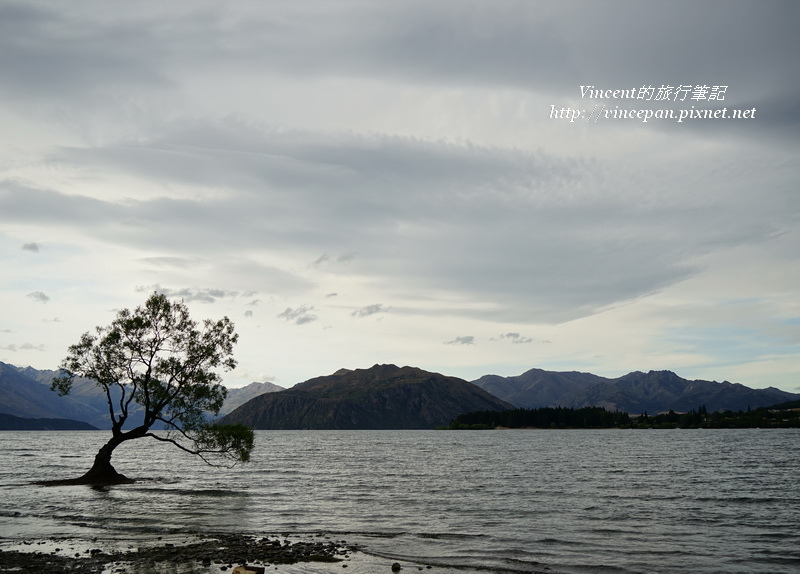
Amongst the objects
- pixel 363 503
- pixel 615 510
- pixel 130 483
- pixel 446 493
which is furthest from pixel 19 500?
pixel 615 510

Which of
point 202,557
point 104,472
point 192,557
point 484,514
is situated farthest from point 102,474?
point 484,514

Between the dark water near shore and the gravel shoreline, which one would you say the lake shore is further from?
the dark water near shore

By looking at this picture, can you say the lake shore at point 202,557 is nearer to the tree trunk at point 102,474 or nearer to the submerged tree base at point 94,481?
the tree trunk at point 102,474

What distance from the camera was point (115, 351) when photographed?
213ft

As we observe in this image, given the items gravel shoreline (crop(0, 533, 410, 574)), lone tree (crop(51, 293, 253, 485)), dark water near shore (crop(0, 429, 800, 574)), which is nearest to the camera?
gravel shoreline (crop(0, 533, 410, 574))

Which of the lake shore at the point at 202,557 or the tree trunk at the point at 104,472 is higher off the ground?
the lake shore at the point at 202,557

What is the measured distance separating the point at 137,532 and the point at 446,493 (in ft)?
104

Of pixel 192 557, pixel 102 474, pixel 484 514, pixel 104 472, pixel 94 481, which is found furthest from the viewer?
pixel 104 472

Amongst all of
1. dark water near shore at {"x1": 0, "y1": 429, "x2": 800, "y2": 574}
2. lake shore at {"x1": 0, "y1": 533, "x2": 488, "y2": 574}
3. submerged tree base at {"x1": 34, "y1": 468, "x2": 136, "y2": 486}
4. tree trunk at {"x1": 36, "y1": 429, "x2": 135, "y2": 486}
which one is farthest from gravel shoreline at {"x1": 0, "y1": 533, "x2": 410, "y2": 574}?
submerged tree base at {"x1": 34, "y1": 468, "x2": 136, "y2": 486}

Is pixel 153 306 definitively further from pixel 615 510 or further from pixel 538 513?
pixel 615 510

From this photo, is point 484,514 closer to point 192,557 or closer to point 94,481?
point 192,557

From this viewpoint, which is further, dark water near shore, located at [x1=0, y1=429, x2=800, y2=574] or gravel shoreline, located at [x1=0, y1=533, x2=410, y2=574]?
dark water near shore, located at [x1=0, y1=429, x2=800, y2=574]

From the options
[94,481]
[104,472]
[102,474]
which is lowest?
[94,481]

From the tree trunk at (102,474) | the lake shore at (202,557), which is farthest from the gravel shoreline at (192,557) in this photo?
the tree trunk at (102,474)
